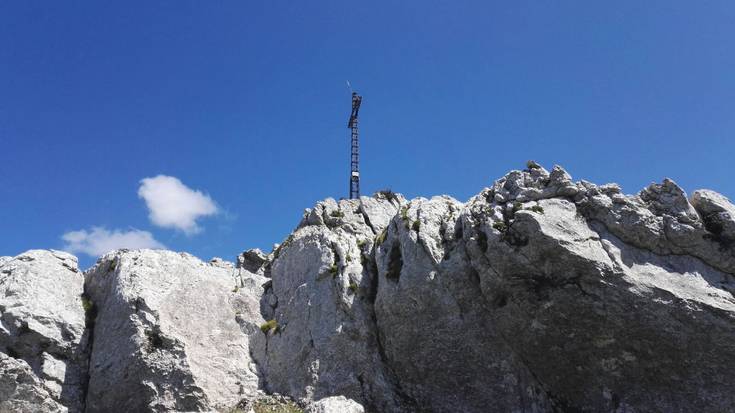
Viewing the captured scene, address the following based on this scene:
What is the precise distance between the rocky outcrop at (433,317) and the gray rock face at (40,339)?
0.09 meters

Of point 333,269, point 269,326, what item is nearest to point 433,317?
point 333,269

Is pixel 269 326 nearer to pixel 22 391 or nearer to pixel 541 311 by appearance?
pixel 22 391

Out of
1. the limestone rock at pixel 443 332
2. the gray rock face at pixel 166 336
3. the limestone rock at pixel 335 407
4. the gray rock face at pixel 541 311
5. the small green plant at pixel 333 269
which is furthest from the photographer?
the small green plant at pixel 333 269

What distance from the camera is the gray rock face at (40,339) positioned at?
2522 centimetres

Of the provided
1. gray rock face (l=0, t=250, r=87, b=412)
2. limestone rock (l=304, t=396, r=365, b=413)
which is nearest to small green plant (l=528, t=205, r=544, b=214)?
limestone rock (l=304, t=396, r=365, b=413)

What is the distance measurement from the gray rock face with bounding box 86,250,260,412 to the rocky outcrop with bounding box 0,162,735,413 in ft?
0.33

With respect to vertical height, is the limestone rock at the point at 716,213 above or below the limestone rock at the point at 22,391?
above

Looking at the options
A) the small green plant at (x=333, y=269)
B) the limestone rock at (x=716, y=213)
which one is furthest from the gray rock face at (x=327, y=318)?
the limestone rock at (x=716, y=213)

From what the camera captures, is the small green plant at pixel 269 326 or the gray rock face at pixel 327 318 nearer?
the gray rock face at pixel 327 318

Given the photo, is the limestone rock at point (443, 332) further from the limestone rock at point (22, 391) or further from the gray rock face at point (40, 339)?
the limestone rock at point (22, 391)

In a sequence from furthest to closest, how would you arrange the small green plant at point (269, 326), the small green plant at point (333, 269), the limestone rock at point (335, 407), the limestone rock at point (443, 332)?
the small green plant at point (269, 326), the small green plant at point (333, 269), the limestone rock at point (443, 332), the limestone rock at point (335, 407)

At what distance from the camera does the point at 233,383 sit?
2762 cm

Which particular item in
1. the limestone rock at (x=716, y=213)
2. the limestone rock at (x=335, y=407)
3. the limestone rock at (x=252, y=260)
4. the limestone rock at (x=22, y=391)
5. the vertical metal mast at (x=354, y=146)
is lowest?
the limestone rock at (x=335, y=407)

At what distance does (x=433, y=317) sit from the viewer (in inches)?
1017
